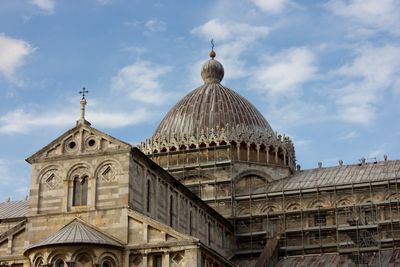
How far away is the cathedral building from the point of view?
38562mm

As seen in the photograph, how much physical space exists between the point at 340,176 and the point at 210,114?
10196 mm

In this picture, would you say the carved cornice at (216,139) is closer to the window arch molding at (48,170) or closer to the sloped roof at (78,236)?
the window arch molding at (48,170)

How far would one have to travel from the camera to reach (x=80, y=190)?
4062cm

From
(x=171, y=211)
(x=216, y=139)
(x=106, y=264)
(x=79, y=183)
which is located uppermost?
(x=216, y=139)

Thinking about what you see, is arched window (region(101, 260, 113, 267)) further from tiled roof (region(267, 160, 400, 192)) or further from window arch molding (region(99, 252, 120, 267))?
tiled roof (region(267, 160, 400, 192))

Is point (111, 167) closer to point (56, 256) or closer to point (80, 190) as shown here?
point (80, 190)

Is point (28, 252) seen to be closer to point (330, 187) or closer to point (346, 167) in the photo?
point (330, 187)

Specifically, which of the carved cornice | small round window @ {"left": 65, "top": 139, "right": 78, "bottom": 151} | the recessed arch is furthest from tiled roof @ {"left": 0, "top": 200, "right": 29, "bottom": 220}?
A: the recessed arch

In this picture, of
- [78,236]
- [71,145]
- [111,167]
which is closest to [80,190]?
[111,167]

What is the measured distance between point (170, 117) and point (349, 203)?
49.1 feet

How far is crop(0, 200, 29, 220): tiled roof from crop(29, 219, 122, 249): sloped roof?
1644 cm

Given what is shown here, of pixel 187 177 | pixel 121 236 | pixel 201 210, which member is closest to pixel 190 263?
pixel 121 236

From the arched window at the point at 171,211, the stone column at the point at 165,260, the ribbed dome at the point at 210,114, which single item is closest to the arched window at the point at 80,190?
the stone column at the point at 165,260

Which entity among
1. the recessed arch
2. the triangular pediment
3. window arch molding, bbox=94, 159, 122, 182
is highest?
the triangular pediment
